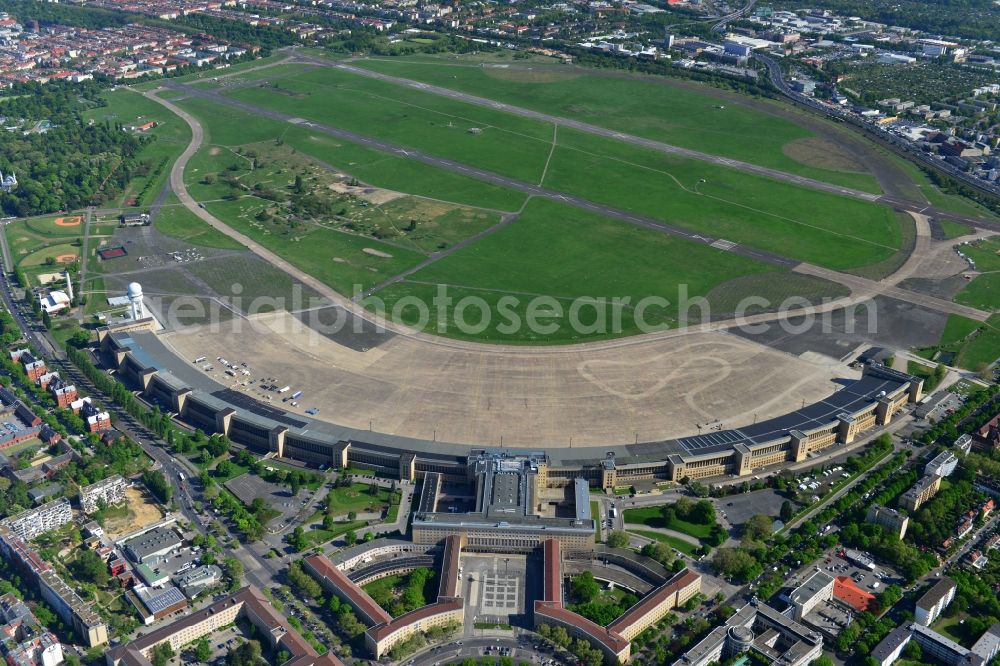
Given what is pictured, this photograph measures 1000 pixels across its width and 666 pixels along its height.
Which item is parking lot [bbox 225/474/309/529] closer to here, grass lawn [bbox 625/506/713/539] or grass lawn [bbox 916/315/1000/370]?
grass lawn [bbox 625/506/713/539]

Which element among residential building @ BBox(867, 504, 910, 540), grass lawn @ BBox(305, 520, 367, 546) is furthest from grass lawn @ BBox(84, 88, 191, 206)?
residential building @ BBox(867, 504, 910, 540)

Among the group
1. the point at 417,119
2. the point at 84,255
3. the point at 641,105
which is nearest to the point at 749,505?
the point at 84,255

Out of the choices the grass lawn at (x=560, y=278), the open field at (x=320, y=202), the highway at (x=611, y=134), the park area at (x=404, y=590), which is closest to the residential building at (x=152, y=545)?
the park area at (x=404, y=590)

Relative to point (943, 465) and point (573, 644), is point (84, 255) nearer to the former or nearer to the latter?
point (573, 644)

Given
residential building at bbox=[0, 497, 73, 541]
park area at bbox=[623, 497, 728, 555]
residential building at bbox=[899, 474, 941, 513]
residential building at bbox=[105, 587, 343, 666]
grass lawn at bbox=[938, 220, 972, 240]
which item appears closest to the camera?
residential building at bbox=[105, 587, 343, 666]

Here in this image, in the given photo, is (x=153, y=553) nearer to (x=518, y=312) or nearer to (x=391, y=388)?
(x=391, y=388)

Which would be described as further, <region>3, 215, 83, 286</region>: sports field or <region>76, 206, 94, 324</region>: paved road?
<region>3, 215, 83, 286</region>: sports field

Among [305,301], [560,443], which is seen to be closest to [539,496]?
[560,443]
